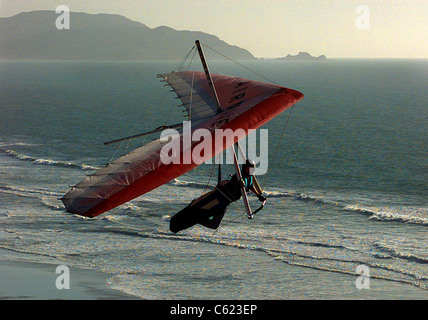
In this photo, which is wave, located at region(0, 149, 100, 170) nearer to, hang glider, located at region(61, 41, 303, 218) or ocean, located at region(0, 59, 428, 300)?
ocean, located at region(0, 59, 428, 300)

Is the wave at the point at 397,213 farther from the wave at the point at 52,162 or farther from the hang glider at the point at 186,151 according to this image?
the wave at the point at 52,162

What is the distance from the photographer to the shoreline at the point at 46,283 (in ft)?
72.8

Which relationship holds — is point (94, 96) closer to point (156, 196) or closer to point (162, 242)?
point (156, 196)

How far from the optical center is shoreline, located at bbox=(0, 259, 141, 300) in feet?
72.8

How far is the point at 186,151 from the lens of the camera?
15547 mm

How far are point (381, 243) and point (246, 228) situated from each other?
741 cm

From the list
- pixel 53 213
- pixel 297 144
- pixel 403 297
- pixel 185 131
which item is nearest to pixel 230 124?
pixel 185 131

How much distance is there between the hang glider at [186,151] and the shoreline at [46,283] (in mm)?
7404

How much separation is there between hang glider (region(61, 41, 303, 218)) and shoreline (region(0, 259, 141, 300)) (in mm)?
7404

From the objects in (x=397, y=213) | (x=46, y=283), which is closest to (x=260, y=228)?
(x=397, y=213)

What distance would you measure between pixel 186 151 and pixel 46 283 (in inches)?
451

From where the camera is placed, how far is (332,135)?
71.4 m

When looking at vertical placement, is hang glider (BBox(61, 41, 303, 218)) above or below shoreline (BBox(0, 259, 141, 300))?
above

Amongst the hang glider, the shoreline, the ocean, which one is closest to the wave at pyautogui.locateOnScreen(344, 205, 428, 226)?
the ocean
